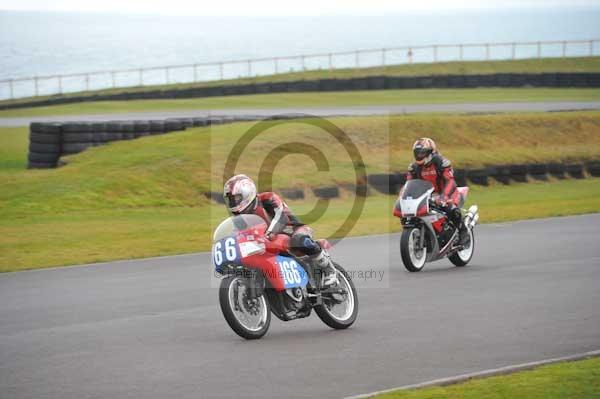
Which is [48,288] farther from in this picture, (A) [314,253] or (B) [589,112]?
(B) [589,112]

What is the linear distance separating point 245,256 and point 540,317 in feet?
10.2

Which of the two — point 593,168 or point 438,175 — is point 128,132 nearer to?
point 593,168

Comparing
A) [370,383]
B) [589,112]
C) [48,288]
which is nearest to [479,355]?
[370,383]

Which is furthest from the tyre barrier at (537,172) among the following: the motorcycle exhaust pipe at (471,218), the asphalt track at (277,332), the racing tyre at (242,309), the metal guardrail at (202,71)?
the metal guardrail at (202,71)

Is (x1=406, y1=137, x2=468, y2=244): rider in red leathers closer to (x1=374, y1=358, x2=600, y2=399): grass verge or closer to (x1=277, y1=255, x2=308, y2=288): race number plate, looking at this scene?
(x1=277, y1=255, x2=308, y2=288): race number plate

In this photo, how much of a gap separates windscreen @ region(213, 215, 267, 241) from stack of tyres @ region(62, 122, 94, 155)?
18121 millimetres

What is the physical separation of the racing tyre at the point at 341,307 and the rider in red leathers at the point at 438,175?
441 centimetres

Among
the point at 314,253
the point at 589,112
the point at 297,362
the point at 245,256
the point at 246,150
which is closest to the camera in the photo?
the point at 297,362

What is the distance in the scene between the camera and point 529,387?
289 inches

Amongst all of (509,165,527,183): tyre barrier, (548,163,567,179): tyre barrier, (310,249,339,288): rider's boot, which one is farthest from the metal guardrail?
(310,249,339,288): rider's boot

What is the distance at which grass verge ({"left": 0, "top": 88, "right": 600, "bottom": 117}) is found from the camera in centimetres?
4122

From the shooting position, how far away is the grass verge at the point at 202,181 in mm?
17922

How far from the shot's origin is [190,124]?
2766 centimetres

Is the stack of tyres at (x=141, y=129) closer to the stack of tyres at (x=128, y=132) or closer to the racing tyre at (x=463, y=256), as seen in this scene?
the stack of tyres at (x=128, y=132)
